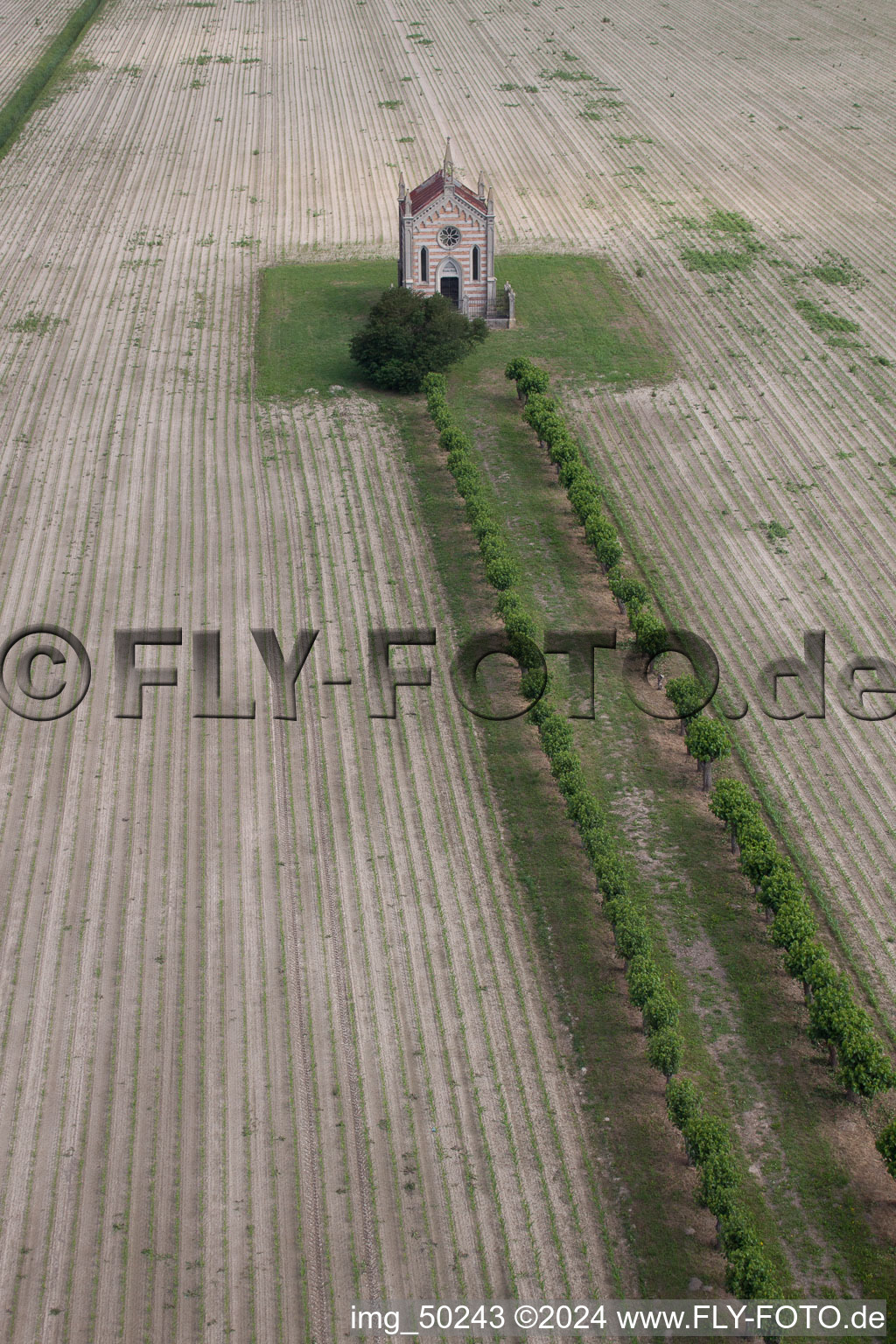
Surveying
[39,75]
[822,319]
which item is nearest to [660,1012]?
[822,319]

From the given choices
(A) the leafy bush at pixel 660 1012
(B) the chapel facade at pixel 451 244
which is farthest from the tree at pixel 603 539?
(B) the chapel facade at pixel 451 244

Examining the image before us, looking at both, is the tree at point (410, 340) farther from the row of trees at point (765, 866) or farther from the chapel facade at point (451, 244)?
the row of trees at point (765, 866)

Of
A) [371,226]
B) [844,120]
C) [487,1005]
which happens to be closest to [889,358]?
[371,226]

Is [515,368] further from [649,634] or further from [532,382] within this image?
[649,634]

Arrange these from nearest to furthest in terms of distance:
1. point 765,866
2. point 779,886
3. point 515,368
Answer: point 779,886 → point 765,866 → point 515,368

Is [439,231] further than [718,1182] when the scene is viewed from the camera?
Yes
